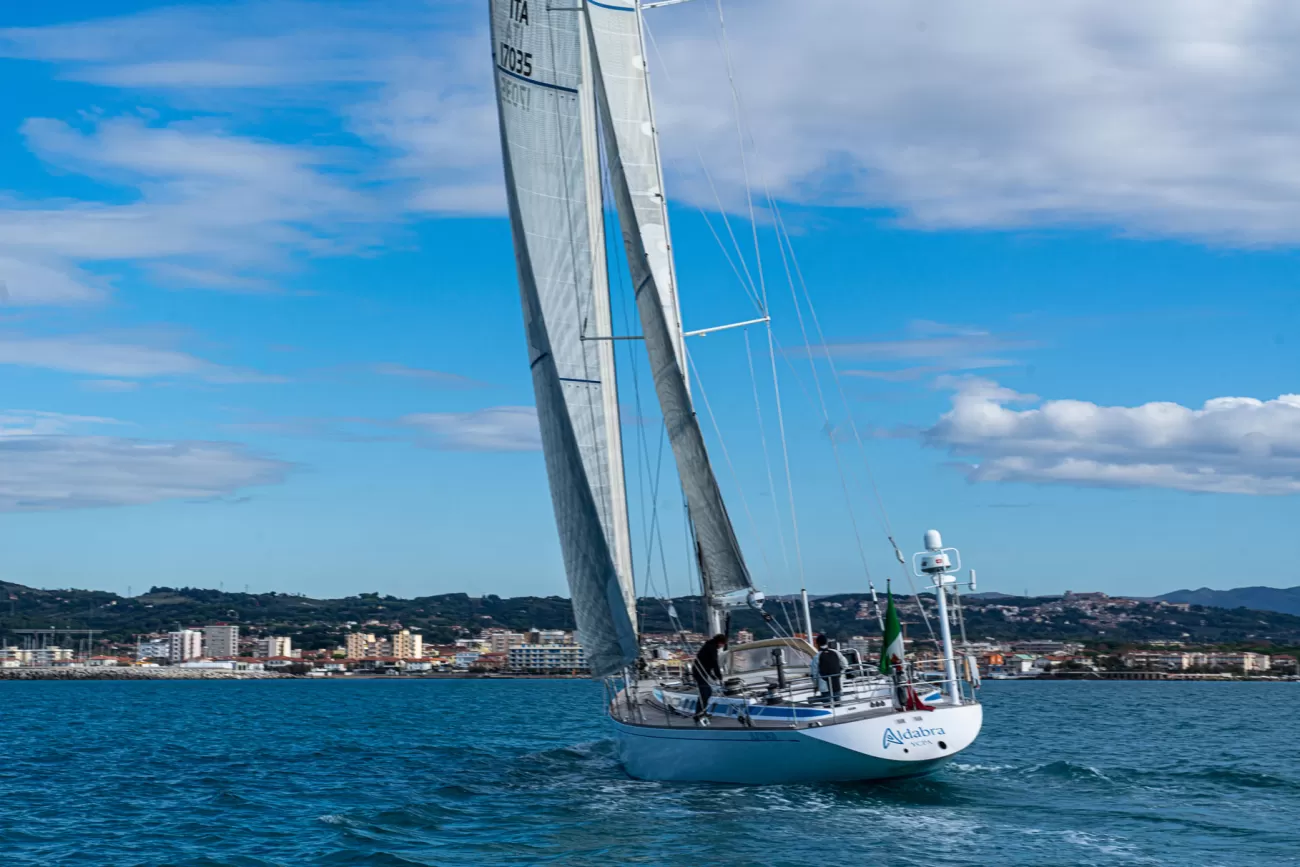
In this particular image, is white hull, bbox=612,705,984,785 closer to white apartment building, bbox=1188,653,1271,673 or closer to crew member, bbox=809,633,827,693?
crew member, bbox=809,633,827,693

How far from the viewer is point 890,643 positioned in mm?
19094

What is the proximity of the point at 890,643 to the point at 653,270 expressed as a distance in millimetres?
7350

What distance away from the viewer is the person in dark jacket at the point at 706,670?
19.2 m

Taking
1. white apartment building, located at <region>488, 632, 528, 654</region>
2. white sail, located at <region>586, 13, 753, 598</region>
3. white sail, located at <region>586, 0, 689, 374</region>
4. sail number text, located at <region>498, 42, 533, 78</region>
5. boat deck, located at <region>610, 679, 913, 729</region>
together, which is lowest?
boat deck, located at <region>610, 679, 913, 729</region>

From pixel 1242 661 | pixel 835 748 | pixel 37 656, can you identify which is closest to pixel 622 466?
pixel 835 748

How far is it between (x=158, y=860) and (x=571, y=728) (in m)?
26.8

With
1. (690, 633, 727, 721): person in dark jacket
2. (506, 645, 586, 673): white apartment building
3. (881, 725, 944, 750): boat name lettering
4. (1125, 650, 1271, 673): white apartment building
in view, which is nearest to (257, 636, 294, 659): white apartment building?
(506, 645, 586, 673): white apartment building

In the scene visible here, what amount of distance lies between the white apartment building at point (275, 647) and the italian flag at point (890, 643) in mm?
155820

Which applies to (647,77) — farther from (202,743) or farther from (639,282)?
(202,743)

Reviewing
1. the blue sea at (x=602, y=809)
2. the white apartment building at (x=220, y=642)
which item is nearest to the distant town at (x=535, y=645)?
the white apartment building at (x=220, y=642)

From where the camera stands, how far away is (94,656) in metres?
171

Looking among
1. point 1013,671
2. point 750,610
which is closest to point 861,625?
point 1013,671

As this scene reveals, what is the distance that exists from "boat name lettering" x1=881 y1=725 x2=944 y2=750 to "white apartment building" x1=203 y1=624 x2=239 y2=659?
519 feet

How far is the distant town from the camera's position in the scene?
126 metres
